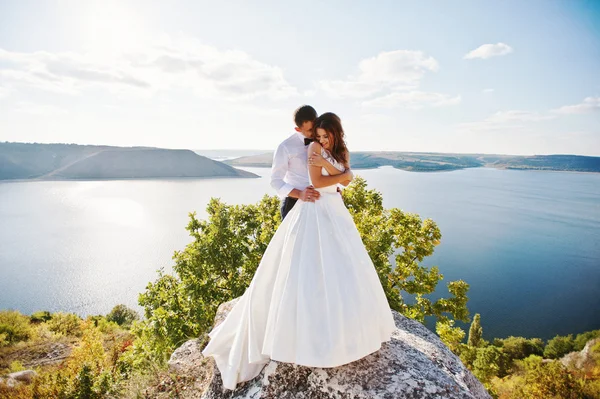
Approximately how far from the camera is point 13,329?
25109mm

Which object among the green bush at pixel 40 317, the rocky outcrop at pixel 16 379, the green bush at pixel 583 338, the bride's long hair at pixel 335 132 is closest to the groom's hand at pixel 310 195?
the bride's long hair at pixel 335 132

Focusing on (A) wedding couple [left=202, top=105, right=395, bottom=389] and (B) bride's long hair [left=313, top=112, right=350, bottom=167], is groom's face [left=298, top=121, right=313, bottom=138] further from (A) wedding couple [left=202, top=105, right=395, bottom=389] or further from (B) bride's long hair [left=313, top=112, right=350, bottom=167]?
(B) bride's long hair [left=313, top=112, right=350, bottom=167]

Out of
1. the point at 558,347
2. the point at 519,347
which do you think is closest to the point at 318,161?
the point at 519,347

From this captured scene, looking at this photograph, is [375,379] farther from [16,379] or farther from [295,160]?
[16,379]

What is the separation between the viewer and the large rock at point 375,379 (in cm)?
337

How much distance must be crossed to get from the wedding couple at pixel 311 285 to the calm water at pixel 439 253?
28814 millimetres

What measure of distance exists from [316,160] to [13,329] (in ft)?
107

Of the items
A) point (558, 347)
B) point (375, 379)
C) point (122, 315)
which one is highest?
point (375, 379)

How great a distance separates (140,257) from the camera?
172ft

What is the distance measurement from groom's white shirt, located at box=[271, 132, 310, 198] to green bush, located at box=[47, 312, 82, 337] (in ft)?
104

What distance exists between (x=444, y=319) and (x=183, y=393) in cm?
938

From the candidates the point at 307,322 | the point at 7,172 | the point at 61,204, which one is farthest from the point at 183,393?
the point at 7,172

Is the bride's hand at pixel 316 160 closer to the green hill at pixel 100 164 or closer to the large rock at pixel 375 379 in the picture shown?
the large rock at pixel 375 379

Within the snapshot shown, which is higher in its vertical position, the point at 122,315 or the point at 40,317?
the point at 40,317
